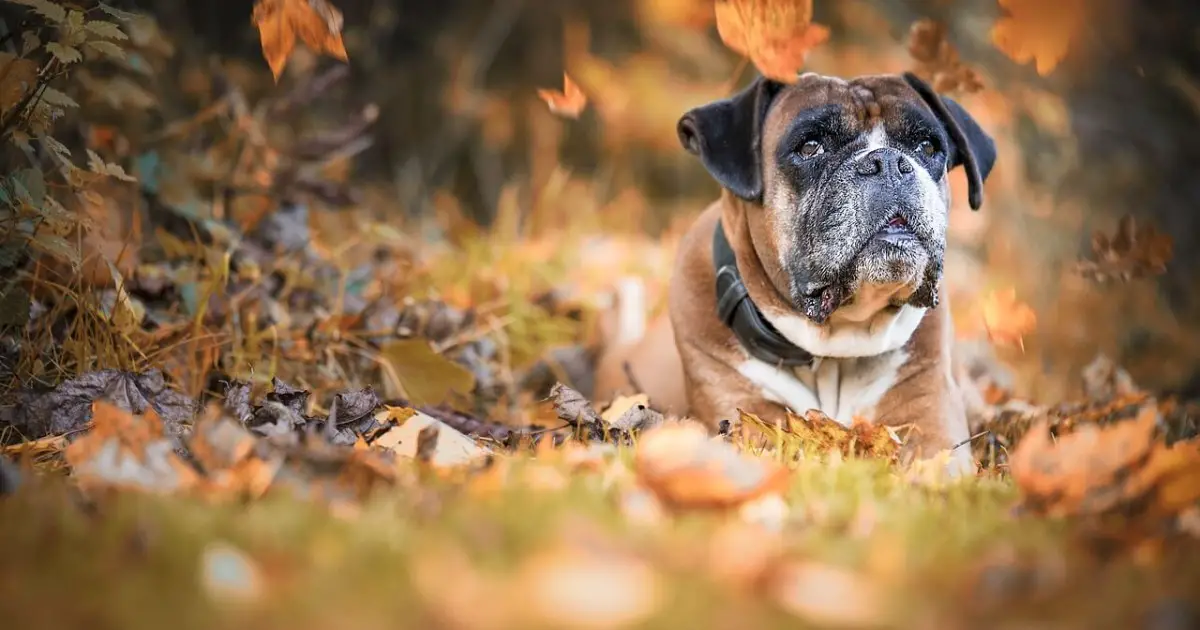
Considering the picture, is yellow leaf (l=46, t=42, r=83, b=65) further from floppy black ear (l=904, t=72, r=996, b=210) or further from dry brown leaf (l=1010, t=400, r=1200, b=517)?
floppy black ear (l=904, t=72, r=996, b=210)

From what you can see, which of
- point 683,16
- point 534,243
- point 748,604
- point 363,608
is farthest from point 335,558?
point 683,16

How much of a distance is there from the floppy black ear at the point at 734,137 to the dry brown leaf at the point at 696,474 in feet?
4.38

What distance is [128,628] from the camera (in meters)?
1.23

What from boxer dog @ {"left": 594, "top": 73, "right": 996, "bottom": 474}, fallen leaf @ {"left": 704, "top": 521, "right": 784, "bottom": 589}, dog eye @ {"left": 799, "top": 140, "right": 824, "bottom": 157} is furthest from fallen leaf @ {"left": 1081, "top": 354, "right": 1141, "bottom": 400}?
fallen leaf @ {"left": 704, "top": 521, "right": 784, "bottom": 589}

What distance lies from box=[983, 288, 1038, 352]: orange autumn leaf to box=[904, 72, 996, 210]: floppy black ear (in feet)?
3.51

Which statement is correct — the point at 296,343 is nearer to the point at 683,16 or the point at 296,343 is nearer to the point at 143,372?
the point at 143,372

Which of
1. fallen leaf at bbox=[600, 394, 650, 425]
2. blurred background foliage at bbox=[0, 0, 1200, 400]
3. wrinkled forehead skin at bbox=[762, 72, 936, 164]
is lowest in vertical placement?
blurred background foliage at bbox=[0, 0, 1200, 400]

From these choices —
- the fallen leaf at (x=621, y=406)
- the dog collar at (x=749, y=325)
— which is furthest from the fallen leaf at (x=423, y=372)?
the dog collar at (x=749, y=325)

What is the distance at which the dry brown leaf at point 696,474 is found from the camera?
1.70 metres

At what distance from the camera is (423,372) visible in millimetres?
3176

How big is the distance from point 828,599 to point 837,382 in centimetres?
186

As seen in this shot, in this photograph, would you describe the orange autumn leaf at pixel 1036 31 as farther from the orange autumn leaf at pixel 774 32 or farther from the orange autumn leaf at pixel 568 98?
the orange autumn leaf at pixel 568 98

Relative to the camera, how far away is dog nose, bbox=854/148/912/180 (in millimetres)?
2791

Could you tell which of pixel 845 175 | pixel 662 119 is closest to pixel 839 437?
pixel 845 175
